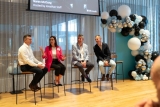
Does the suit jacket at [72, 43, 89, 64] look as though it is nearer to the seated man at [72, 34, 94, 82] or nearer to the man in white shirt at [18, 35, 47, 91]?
the seated man at [72, 34, 94, 82]

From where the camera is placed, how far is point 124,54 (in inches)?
218

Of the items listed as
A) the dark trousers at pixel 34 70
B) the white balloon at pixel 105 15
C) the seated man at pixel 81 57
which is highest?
the white balloon at pixel 105 15

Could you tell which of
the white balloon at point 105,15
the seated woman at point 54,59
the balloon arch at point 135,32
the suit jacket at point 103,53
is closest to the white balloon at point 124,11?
the balloon arch at point 135,32

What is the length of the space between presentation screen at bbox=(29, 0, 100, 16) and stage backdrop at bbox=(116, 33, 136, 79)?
1.12 meters

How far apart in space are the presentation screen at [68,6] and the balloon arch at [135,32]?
34 cm

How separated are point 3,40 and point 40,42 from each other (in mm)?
817

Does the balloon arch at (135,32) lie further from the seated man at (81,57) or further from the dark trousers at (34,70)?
the dark trousers at (34,70)

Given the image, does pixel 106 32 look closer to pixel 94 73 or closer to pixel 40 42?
pixel 94 73

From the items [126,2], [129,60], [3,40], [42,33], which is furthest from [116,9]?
[3,40]

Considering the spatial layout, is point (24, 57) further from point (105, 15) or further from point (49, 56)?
point (105, 15)

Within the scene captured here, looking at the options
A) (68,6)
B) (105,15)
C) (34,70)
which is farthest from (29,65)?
(105,15)

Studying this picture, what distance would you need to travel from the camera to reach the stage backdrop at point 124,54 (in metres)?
5.47

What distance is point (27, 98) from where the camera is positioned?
3.51 m

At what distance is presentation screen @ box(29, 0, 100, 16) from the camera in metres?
4.21
